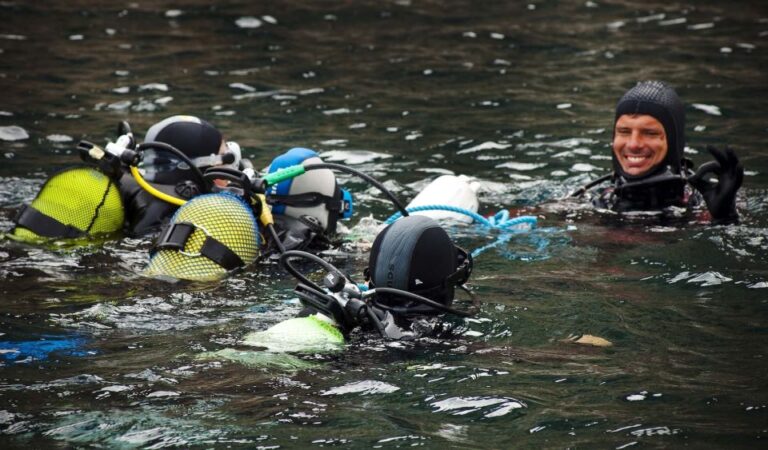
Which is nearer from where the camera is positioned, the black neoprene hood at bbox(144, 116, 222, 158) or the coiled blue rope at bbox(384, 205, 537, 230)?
the black neoprene hood at bbox(144, 116, 222, 158)

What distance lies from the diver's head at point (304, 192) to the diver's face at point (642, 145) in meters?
2.61

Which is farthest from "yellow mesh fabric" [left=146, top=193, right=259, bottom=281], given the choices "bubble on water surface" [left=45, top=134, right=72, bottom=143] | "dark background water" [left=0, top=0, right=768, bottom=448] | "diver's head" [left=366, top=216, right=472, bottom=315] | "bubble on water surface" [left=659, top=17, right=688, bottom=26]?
"bubble on water surface" [left=659, top=17, right=688, bottom=26]

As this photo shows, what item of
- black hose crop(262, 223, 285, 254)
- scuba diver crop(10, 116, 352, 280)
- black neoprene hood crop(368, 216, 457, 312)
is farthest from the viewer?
scuba diver crop(10, 116, 352, 280)

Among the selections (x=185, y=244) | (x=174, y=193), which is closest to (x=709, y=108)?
(x=174, y=193)

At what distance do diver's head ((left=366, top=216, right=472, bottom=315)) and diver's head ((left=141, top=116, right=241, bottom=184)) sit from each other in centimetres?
246

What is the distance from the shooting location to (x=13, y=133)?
10836 mm

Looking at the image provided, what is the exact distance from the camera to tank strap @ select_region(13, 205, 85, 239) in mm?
7082

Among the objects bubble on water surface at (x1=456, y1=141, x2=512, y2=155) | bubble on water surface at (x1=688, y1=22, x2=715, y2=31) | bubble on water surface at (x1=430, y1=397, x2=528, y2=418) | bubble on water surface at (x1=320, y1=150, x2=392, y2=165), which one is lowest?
Answer: bubble on water surface at (x1=320, y1=150, x2=392, y2=165)

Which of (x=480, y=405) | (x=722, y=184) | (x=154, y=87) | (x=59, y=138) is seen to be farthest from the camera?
(x=154, y=87)

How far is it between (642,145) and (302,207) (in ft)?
9.60

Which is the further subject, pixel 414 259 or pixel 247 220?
pixel 247 220

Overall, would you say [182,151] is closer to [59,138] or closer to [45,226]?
[45,226]

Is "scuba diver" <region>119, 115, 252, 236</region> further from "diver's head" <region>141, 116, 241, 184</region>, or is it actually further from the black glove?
the black glove

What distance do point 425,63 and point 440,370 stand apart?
9726 millimetres
